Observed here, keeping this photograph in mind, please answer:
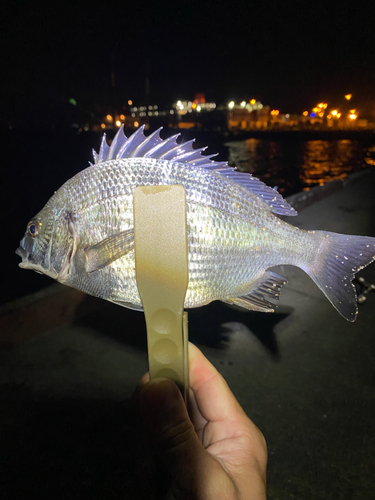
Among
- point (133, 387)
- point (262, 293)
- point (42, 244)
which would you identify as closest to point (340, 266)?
point (262, 293)

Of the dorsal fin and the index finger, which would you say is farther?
the index finger

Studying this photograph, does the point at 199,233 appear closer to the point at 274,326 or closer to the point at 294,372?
the point at 294,372

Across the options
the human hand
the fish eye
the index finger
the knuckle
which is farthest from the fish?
the index finger

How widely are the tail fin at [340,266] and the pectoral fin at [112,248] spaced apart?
0.73m

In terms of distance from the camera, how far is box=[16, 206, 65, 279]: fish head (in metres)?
1.05

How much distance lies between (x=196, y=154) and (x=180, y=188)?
39cm

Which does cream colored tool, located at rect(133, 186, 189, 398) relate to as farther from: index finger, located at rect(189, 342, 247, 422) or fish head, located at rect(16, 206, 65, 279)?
index finger, located at rect(189, 342, 247, 422)

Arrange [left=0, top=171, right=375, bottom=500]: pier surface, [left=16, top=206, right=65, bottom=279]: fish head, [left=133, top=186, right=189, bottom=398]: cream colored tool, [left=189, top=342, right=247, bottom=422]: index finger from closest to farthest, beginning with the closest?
[left=133, top=186, right=189, bottom=398]: cream colored tool < [left=16, top=206, right=65, bottom=279]: fish head < [left=189, top=342, right=247, bottom=422]: index finger < [left=0, top=171, right=375, bottom=500]: pier surface

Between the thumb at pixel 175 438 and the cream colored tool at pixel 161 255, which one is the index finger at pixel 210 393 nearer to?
the thumb at pixel 175 438

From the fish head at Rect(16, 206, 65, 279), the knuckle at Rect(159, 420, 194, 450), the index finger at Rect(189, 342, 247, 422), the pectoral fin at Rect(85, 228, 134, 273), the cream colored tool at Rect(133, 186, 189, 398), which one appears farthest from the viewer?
the index finger at Rect(189, 342, 247, 422)

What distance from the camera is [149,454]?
2.26m

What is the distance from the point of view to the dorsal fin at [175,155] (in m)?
1.11

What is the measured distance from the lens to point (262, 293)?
1159 millimetres

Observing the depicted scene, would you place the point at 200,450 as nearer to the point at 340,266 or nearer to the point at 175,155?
the point at 340,266
